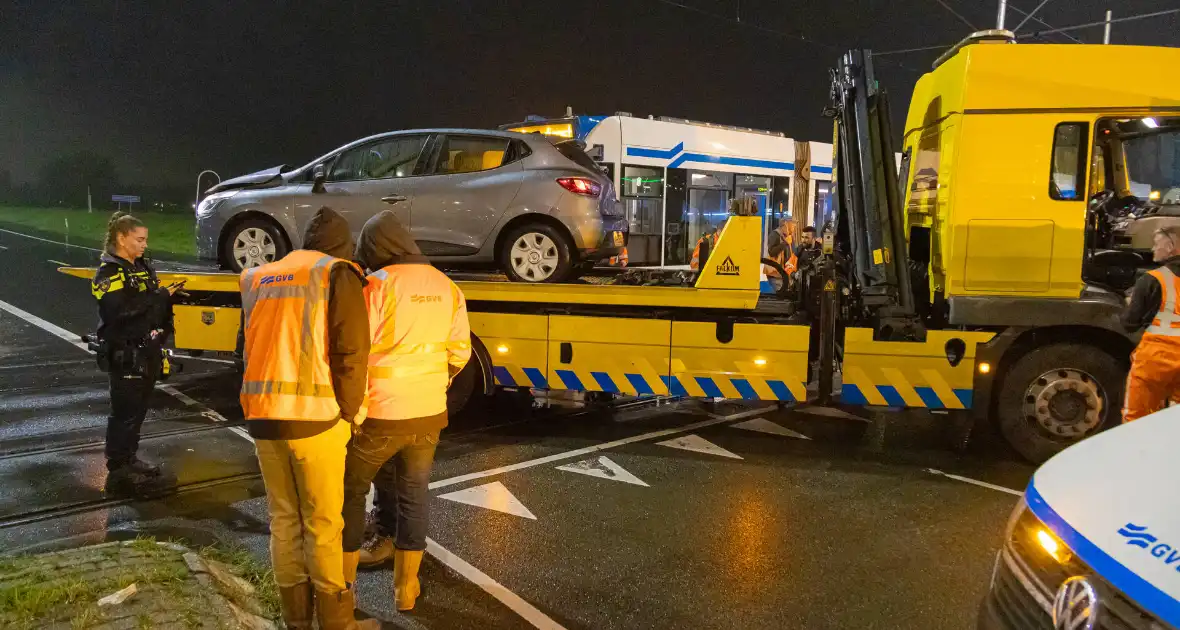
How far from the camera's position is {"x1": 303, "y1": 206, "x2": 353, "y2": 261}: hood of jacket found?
→ 323 cm

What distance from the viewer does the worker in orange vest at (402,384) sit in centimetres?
345

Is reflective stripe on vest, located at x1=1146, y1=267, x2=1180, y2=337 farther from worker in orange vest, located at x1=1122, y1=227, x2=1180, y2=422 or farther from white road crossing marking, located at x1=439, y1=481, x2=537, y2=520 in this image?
white road crossing marking, located at x1=439, y1=481, x2=537, y2=520

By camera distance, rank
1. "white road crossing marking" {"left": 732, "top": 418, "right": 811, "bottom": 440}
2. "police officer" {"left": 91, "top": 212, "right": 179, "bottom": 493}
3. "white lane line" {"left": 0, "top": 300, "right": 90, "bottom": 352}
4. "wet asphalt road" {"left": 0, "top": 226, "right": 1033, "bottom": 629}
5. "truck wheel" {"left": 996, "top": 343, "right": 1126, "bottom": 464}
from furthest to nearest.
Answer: "white lane line" {"left": 0, "top": 300, "right": 90, "bottom": 352}, "white road crossing marking" {"left": 732, "top": 418, "right": 811, "bottom": 440}, "truck wheel" {"left": 996, "top": 343, "right": 1126, "bottom": 464}, "police officer" {"left": 91, "top": 212, "right": 179, "bottom": 493}, "wet asphalt road" {"left": 0, "top": 226, "right": 1033, "bottom": 629}

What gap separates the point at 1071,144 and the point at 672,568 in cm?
396

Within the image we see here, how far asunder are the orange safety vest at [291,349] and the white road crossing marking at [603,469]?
2.93m

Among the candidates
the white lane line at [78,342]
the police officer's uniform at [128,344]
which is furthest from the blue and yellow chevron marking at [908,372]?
the police officer's uniform at [128,344]

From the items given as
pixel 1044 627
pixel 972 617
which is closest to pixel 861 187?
pixel 972 617

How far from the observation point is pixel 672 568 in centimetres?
417

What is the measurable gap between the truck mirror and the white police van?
3.41 meters

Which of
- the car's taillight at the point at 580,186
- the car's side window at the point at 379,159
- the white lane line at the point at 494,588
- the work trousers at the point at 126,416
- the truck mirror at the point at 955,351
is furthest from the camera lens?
the car's side window at the point at 379,159

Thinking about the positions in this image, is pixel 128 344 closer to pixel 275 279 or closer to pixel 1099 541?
pixel 275 279

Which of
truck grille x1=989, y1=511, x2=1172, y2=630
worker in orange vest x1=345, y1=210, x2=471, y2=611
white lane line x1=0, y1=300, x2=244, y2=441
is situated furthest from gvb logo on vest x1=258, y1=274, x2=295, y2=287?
white lane line x1=0, y1=300, x2=244, y2=441

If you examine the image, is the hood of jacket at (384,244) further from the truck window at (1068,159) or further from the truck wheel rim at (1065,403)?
the truck wheel rim at (1065,403)

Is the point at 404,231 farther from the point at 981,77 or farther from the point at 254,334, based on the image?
the point at 981,77
